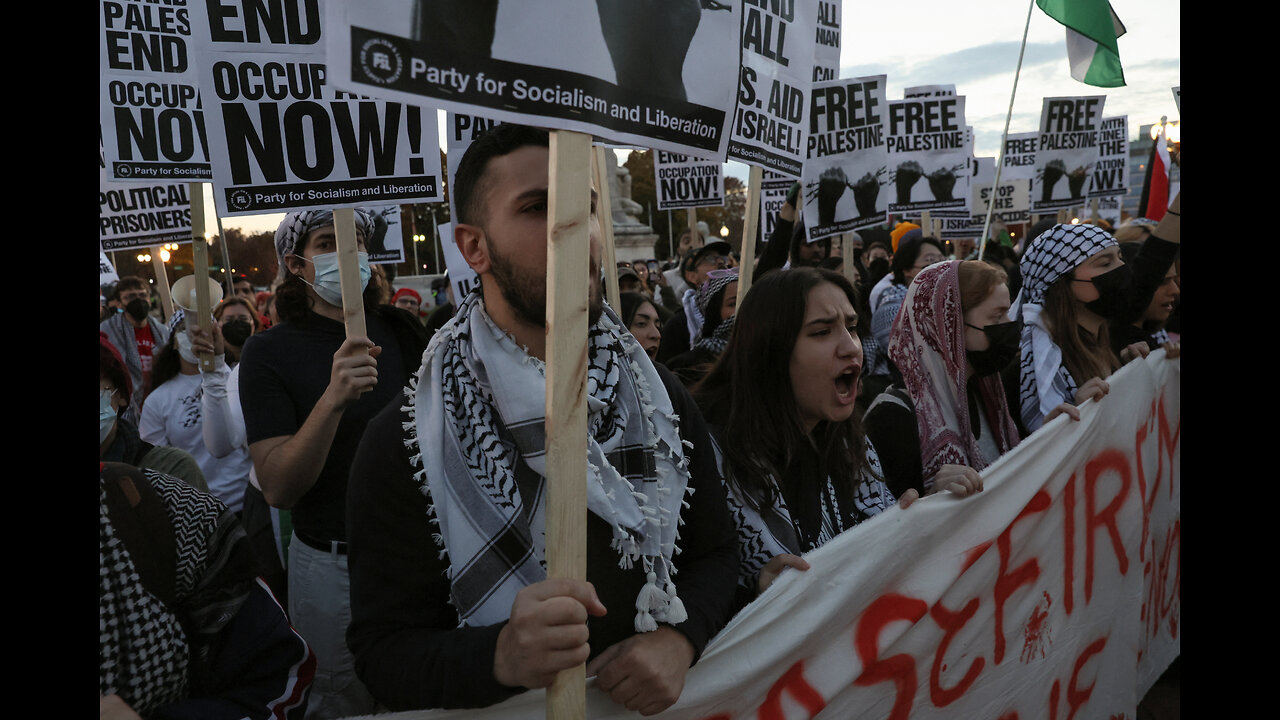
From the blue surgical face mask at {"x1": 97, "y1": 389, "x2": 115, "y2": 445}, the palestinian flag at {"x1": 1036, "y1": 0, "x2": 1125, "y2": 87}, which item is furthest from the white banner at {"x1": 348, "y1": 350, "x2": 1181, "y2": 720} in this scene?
the palestinian flag at {"x1": 1036, "y1": 0, "x2": 1125, "y2": 87}

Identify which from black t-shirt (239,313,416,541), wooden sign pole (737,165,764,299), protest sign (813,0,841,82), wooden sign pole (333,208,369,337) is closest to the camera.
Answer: wooden sign pole (333,208,369,337)

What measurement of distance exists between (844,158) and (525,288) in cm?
423

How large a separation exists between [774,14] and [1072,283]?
1.81 m

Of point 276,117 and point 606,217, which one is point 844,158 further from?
point 276,117

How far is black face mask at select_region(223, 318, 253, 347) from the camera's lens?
5.49m

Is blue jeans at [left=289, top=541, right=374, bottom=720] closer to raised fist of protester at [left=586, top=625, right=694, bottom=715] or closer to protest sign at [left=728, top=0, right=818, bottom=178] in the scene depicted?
raised fist of protester at [left=586, top=625, right=694, bottom=715]

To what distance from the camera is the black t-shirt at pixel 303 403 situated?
114 inches

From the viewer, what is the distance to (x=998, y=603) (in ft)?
9.10

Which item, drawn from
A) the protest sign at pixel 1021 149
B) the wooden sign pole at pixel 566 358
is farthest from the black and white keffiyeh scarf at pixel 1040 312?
the protest sign at pixel 1021 149

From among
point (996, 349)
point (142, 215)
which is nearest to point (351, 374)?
point (996, 349)

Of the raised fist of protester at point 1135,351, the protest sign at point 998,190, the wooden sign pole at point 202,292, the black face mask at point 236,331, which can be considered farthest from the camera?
the protest sign at point 998,190

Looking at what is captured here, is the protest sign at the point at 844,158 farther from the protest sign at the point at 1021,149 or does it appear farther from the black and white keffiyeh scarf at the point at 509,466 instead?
the protest sign at the point at 1021,149

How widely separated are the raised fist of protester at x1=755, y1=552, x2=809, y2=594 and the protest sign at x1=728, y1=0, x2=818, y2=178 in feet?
5.06

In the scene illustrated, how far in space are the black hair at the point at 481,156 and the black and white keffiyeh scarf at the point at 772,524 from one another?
34.4 inches
